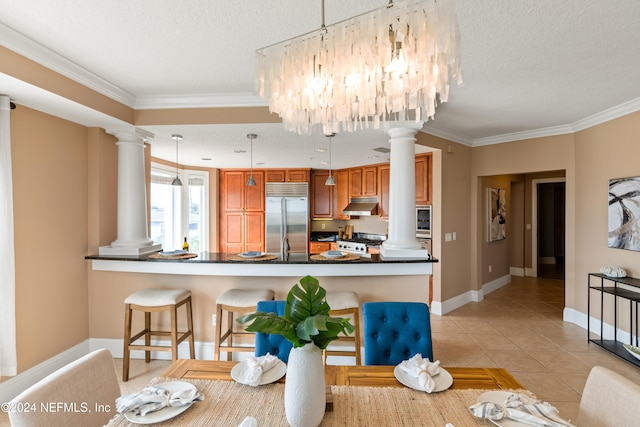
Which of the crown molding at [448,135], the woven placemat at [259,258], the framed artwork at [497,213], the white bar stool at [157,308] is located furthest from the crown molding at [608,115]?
the white bar stool at [157,308]

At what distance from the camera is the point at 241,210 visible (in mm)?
6102

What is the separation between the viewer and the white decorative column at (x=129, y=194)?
307cm

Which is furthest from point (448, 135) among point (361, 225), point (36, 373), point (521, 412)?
point (36, 373)

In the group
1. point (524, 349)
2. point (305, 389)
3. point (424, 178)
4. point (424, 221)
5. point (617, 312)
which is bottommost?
point (524, 349)

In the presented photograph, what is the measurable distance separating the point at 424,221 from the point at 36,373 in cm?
445

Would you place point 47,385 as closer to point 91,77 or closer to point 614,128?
point 91,77

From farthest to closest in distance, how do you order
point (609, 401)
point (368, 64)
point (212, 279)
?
1. point (212, 279)
2. point (368, 64)
3. point (609, 401)

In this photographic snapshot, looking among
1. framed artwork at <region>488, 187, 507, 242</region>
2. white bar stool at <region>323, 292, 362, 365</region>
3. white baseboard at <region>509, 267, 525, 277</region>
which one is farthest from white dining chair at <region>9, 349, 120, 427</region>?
white baseboard at <region>509, 267, 525, 277</region>

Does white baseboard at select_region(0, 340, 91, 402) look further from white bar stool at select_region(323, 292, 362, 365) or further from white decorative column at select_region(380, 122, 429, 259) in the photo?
white decorative column at select_region(380, 122, 429, 259)

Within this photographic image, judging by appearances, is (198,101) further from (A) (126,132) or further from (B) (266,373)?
(B) (266,373)

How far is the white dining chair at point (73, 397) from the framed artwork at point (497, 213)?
5.13 metres

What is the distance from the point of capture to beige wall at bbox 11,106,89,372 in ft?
8.01

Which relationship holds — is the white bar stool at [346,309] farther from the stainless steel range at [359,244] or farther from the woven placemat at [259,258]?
the stainless steel range at [359,244]

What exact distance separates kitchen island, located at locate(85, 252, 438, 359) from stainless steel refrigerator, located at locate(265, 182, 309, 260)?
2885mm
